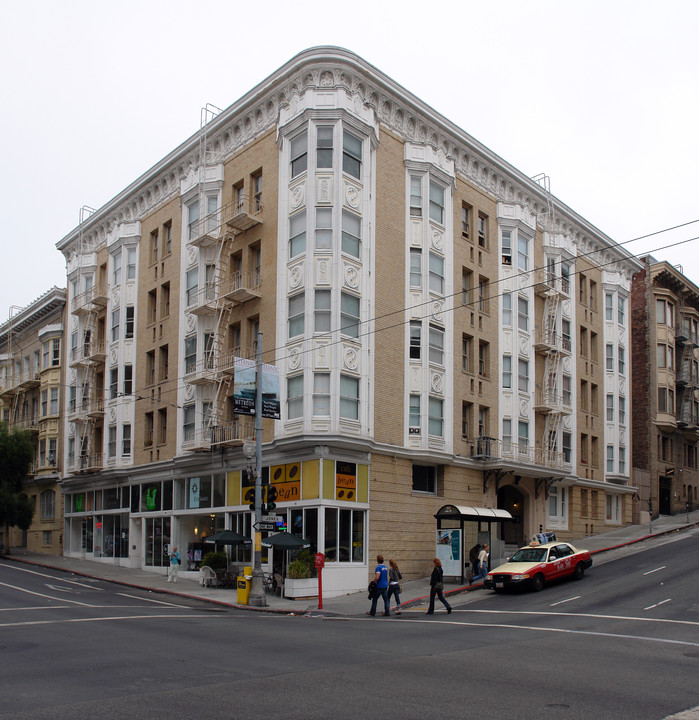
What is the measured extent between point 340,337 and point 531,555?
10.4m

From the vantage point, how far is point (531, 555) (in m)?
28.0

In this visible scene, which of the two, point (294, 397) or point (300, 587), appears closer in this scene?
point (300, 587)

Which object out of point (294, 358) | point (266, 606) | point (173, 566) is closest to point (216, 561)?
point (173, 566)

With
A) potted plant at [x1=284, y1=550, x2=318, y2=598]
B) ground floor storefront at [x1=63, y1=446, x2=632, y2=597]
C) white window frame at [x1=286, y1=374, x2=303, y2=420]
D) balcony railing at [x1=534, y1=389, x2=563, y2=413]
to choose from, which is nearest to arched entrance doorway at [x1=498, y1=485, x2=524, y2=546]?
ground floor storefront at [x1=63, y1=446, x2=632, y2=597]

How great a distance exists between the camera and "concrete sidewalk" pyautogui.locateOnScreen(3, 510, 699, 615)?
83.7 feet

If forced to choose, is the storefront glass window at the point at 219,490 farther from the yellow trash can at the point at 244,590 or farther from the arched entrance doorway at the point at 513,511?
the arched entrance doorway at the point at 513,511

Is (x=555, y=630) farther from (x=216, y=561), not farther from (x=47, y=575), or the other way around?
(x=47, y=575)

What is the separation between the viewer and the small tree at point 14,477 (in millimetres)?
44750

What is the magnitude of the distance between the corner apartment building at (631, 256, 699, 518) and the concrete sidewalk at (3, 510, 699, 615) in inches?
110

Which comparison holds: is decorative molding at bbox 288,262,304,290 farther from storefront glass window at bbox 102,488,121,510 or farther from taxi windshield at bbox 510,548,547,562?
storefront glass window at bbox 102,488,121,510

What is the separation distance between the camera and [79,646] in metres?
14.6

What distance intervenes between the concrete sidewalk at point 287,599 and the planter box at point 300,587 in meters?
0.32

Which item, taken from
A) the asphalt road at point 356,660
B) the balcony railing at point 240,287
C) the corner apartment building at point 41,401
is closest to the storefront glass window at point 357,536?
the asphalt road at point 356,660

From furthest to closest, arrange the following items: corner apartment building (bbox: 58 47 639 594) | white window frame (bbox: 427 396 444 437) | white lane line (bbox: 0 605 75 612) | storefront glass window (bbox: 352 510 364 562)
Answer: white window frame (bbox: 427 396 444 437) < corner apartment building (bbox: 58 47 639 594) < storefront glass window (bbox: 352 510 364 562) < white lane line (bbox: 0 605 75 612)
